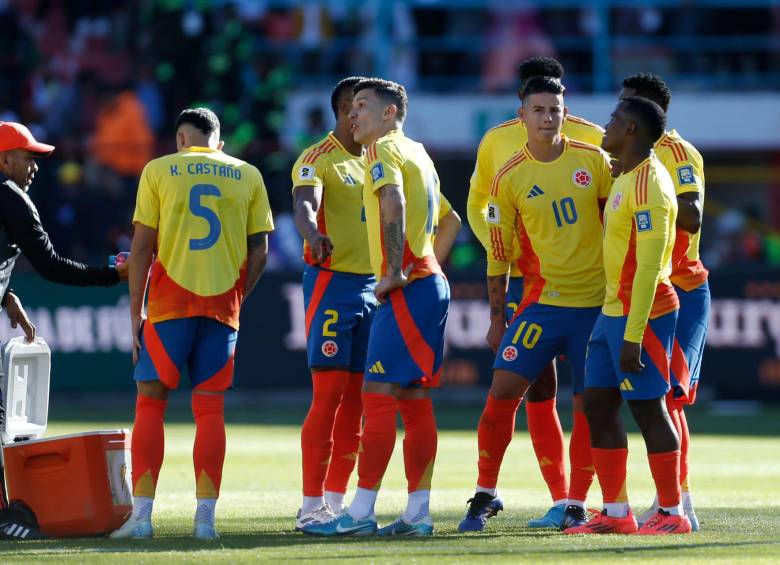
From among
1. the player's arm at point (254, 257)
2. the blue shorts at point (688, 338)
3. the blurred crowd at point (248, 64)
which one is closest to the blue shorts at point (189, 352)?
the player's arm at point (254, 257)

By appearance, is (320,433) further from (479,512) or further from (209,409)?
(479,512)

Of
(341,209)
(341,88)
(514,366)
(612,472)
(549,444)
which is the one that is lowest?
(612,472)

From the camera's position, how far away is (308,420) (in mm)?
8945

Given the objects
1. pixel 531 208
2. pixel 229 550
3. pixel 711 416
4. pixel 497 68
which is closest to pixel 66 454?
pixel 229 550

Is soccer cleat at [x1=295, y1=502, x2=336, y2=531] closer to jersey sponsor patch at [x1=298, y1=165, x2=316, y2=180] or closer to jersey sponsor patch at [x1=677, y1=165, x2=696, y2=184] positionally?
jersey sponsor patch at [x1=298, y1=165, x2=316, y2=180]

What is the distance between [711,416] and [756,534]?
10390 millimetres

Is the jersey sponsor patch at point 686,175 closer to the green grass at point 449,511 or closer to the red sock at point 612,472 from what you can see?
the red sock at point 612,472

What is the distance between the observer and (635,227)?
26.7 ft

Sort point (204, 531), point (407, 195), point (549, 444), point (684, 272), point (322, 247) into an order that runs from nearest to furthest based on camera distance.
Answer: point (204, 531), point (322, 247), point (407, 195), point (684, 272), point (549, 444)

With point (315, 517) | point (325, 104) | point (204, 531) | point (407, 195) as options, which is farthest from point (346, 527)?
point (325, 104)

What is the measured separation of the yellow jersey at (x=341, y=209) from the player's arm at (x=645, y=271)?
1.78 meters

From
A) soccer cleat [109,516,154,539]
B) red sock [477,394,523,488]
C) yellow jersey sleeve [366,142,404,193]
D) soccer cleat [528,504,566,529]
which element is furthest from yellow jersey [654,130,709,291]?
soccer cleat [109,516,154,539]

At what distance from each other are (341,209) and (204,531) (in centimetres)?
208

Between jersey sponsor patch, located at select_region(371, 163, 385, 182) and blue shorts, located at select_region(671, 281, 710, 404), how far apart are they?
1.92 m
